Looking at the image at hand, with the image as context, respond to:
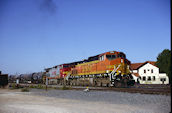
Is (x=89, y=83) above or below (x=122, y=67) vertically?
below

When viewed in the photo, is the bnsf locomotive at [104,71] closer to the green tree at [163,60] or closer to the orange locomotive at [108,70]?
the orange locomotive at [108,70]

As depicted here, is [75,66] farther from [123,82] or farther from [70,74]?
[123,82]

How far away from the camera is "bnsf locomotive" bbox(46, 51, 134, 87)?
22.0m

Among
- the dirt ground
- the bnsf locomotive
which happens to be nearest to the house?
the bnsf locomotive

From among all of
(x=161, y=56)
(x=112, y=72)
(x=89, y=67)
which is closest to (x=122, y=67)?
(x=112, y=72)

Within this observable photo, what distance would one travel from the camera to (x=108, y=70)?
22.8 metres

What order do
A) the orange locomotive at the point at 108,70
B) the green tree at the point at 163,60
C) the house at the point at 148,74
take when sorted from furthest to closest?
the house at the point at 148,74
the green tree at the point at 163,60
the orange locomotive at the point at 108,70

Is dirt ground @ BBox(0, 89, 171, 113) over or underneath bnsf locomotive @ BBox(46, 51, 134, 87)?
underneath

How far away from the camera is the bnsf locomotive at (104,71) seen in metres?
22.0

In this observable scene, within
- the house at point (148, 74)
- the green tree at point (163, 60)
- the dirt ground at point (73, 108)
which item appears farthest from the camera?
the house at point (148, 74)

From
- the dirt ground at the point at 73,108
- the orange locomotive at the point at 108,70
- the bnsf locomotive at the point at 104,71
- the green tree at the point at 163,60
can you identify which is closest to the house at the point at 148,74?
the green tree at the point at 163,60

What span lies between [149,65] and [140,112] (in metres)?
49.9

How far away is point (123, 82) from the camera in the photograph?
72.5 feet

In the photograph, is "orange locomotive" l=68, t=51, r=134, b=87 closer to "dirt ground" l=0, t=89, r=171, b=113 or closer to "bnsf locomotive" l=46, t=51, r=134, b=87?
"bnsf locomotive" l=46, t=51, r=134, b=87
